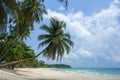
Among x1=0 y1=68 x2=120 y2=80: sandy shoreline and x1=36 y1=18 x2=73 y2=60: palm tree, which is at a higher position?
x1=36 y1=18 x2=73 y2=60: palm tree

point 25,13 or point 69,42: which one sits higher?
point 25,13

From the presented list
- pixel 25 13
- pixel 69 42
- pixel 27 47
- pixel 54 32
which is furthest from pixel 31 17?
pixel 27 47

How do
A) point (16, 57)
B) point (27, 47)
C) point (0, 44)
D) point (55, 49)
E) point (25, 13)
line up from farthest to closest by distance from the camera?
point (27, 47), point (16, 57), point (0, 44), point (55, 49), point (25, 13)

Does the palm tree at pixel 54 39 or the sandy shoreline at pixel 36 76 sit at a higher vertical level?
the palm tree at pixel 54 39

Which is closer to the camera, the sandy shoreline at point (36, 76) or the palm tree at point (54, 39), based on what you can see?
the sandy shoreline at point (36, 76)

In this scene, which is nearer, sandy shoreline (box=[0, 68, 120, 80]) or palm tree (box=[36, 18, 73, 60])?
sandy shoreline (box=[0, 68, 120, 80])

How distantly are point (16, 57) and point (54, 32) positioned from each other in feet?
29.2

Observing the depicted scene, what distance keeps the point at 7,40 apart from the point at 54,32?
257 inches

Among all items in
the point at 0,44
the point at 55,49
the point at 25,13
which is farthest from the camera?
the point at 0,44

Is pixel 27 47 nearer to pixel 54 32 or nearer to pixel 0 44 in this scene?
pixel 0 44

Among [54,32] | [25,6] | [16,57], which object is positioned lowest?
[16,57]

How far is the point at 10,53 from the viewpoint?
4291cm

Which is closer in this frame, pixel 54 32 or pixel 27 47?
pixel 54 32

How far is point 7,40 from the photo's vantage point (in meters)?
38.4
